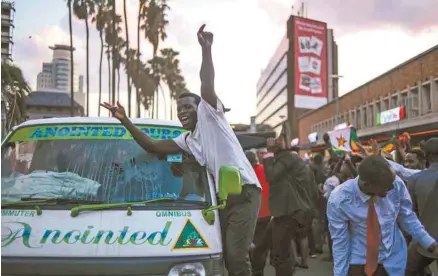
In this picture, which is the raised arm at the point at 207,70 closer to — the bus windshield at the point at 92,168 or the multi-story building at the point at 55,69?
the bus windshield at the point at 92,168

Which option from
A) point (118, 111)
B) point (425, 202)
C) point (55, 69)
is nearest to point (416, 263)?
point (425, 202)

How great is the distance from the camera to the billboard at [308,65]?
7981 cm

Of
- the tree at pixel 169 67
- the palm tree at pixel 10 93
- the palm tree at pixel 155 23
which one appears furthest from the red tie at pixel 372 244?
the tree at pixel 169 67

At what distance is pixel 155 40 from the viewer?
4397 cm

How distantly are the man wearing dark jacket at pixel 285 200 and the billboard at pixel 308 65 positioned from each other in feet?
242

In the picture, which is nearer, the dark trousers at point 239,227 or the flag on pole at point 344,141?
the dark trousers at point 239,227

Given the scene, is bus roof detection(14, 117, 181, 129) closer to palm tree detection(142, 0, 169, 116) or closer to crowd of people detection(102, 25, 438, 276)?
crowd of people detection(102, 25, 438, 276)

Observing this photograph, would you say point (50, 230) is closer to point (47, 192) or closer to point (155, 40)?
point (47, 192)

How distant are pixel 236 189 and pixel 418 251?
8.34 feet

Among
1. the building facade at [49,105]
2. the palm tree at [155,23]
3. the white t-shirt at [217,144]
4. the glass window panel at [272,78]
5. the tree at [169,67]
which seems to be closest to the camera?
the white t-shirt at [217,144]

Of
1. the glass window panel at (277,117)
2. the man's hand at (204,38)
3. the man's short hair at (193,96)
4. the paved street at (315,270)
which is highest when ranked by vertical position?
the glass window panel at (277,117)

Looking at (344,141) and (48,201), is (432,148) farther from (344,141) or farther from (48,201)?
(344,141)

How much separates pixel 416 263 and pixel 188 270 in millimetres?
2849

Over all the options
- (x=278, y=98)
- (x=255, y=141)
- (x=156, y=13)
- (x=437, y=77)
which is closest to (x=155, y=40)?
(x=156, y=13)
